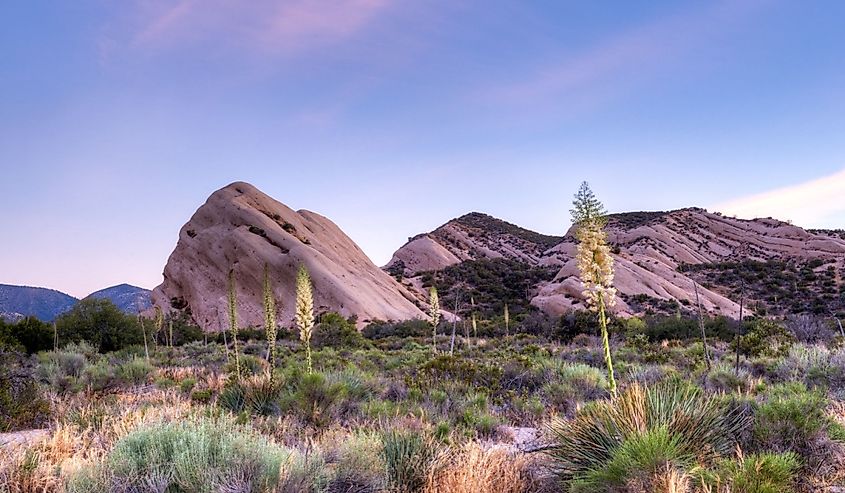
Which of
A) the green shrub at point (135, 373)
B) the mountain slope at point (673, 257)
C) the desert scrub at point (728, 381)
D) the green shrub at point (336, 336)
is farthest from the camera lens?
the mountain slope at point (673, 257)

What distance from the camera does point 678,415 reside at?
15.5ft

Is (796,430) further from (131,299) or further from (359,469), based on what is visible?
(131,299)

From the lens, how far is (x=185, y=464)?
3.92m

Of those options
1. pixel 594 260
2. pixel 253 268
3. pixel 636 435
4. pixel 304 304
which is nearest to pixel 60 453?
pixel 304 304

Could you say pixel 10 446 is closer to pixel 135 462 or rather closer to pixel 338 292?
pixel 135 462

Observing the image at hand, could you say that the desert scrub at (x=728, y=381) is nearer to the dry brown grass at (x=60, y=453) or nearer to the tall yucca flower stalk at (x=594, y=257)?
the tall yucca flower stalk at (x=594, y=257)

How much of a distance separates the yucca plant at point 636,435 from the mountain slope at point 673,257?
23191mm

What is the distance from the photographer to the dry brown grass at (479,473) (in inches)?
168

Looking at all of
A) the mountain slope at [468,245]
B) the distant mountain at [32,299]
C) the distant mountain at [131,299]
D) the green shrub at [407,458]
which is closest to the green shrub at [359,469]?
the green shrub at [407,458]

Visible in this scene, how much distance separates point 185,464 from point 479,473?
2310 mm

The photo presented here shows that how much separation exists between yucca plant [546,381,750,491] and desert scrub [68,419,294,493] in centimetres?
238

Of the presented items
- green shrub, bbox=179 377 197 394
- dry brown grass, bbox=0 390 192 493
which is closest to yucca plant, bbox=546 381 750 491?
dry brown grass, bbox=0 390 192 493

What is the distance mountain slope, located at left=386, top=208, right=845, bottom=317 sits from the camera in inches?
1359

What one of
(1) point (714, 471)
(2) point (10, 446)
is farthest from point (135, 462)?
(1) point (714, 471)
